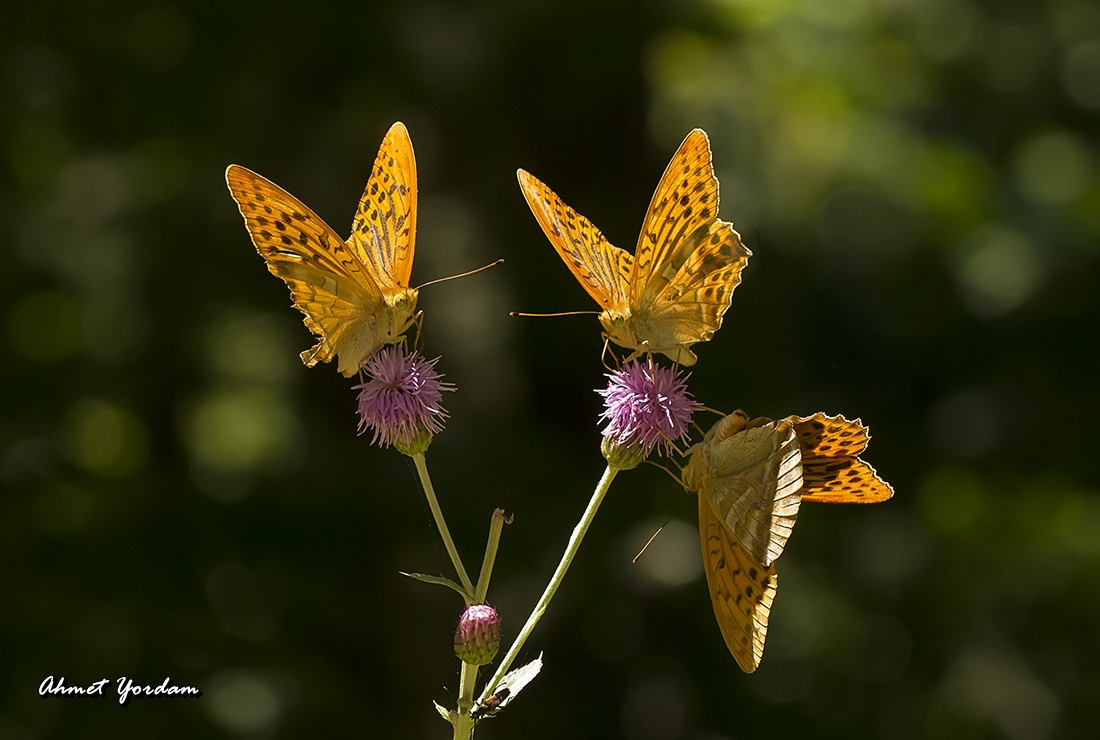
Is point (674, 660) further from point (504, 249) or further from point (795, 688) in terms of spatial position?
point (504, 249)

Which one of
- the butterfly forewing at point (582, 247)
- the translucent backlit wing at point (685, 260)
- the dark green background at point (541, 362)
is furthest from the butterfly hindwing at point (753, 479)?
the dark green background at point (541, 362)

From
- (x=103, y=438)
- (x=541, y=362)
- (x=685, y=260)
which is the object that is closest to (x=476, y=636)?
(x=685, y=260)

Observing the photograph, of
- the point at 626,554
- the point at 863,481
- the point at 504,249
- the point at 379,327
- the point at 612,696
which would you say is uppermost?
the point at 379,327

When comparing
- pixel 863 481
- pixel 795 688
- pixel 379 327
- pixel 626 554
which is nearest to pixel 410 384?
pixel 379 327

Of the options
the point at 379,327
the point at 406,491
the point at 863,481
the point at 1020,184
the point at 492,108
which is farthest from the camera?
the point at 492,108

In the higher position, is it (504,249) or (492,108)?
(492,108)

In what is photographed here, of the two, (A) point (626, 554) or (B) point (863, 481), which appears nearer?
(B) point (863, 481)

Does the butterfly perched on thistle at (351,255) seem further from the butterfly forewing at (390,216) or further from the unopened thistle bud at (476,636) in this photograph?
the unopened thistle bud at (476,636)

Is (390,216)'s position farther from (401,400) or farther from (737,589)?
(737,589)
